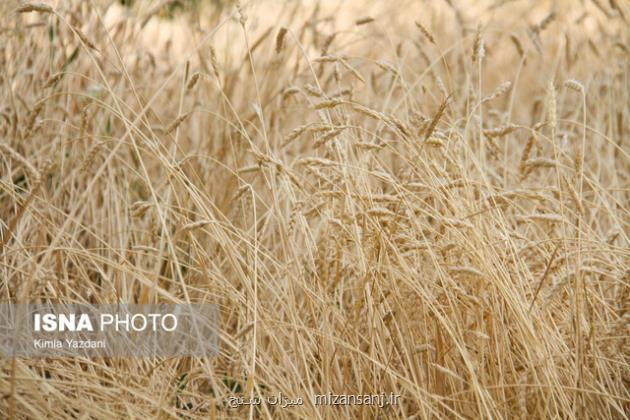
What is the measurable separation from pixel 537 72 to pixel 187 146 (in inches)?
74.1

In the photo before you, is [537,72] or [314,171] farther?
[537,72]

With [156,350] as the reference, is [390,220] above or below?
above

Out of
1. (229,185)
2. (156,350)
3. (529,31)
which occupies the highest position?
(529,31)

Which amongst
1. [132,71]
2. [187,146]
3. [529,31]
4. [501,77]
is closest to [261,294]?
[187,146]

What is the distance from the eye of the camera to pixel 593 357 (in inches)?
55.1

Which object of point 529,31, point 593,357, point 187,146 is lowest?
point 593,357

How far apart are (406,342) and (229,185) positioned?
0.77 meters

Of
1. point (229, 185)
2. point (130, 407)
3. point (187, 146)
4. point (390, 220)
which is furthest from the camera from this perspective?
point (187, 146)

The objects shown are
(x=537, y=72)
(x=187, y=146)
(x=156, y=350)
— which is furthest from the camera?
(x=537, y=72)

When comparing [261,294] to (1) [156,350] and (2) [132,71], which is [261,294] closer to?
(1) [156,350]

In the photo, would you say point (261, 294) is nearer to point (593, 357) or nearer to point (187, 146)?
point (593, 357)

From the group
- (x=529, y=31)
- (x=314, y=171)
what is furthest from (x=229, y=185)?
(x=529, y=31)

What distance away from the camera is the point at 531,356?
1.36 meters

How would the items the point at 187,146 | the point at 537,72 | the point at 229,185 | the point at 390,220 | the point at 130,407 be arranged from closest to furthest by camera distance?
the point at 130,407 → the point at 390,220 → the point at 229,185 → the point at 187,146 → the point at 537,72
